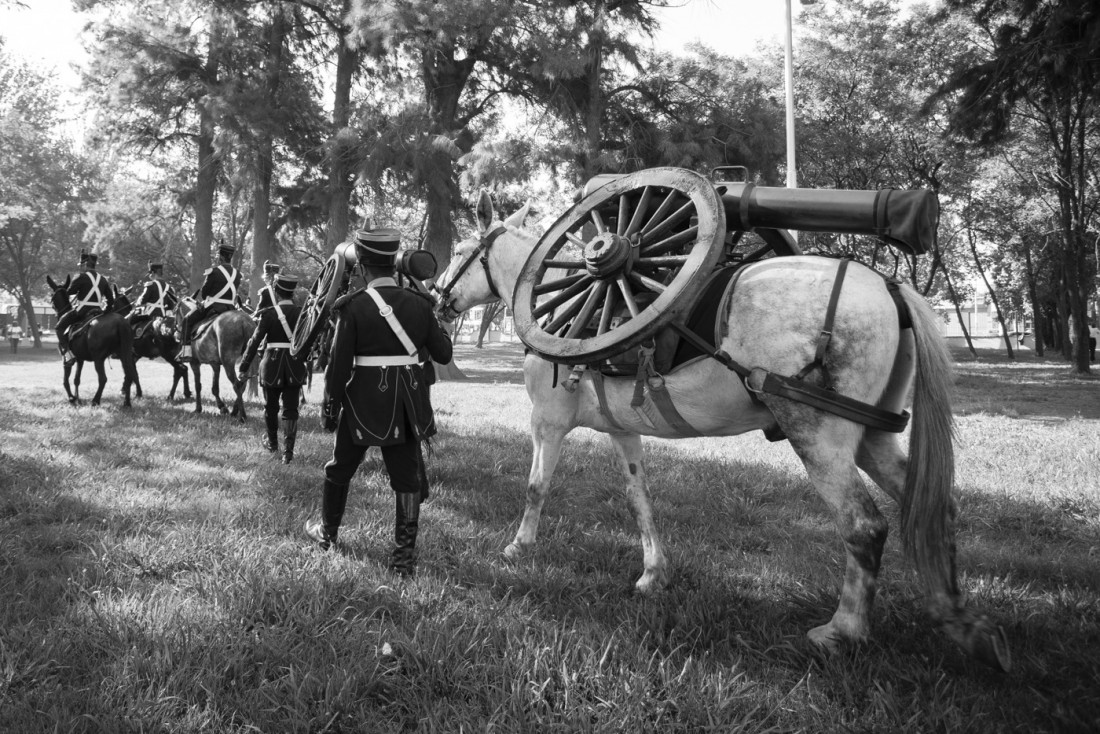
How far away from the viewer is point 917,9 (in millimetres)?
23578

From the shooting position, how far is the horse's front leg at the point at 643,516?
4.38 m

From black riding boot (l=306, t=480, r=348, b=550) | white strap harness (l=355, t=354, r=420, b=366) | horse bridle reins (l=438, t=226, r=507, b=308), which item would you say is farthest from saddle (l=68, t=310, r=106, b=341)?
white strap harness (l=355, t=354, r=420, b=366)

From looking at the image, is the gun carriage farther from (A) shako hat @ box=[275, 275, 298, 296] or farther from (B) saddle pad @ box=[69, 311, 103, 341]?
(B) saddle pad @ box=[69, 311, 103, 341]

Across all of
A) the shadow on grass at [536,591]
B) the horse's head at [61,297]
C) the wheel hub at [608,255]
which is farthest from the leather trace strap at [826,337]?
the horse's head at [61,297]

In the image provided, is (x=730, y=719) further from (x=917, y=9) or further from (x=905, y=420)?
(x=917, y=9)

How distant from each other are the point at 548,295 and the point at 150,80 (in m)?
22.3

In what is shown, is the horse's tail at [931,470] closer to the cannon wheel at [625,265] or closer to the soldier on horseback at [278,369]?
the cannon wheel at [625,265]

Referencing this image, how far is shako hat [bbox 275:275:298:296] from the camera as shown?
916 cm

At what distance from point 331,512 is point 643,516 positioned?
7.01 ft

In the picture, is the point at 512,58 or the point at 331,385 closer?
the point at 331,385

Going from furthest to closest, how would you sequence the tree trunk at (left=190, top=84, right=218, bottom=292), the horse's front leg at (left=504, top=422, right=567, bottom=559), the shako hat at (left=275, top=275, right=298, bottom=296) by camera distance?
the tree trunk at (left=190, top=84, right=218, bottom=292) < the shako hat at (left=275, top=275, right=298, bottom=296) < the horse's front leg at (left=504, top=422, right=567, bottom=559)

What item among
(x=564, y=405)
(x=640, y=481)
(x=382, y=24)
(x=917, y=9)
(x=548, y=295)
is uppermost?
(x=917, y=9)

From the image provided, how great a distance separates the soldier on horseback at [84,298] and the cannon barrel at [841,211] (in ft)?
42.4

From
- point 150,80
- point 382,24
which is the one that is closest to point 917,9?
point 382,24
